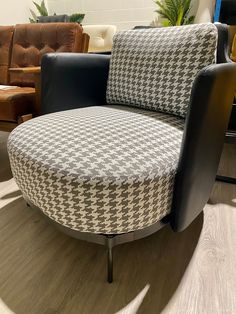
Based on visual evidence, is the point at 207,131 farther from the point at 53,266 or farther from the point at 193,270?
the point at 53,266

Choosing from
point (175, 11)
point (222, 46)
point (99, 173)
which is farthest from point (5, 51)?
point (175, 11)

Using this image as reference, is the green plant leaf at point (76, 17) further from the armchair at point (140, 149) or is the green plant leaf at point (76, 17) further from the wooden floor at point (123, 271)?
the wooden floor at point (123, 271)

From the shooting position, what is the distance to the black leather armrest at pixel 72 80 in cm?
110

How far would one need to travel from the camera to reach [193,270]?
0.81 meters

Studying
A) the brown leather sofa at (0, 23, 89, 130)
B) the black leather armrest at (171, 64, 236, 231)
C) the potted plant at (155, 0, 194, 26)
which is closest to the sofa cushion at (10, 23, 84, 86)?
the brown leather sofa at (0, 23, 89, 130)

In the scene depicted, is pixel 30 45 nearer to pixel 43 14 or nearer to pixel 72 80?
pixel 72 80

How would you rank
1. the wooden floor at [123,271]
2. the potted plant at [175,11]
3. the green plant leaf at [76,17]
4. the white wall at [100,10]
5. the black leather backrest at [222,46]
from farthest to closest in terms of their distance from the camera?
the green plant leaf at [76,17]
the white wall at [100,10]
the potted plant at [175,11]
the black leather backrest at [222,46]
the wooden floor at [123,271]

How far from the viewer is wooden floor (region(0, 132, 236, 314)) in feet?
2.33

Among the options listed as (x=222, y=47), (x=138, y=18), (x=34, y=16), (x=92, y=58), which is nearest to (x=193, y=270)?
(x=222, y=47)

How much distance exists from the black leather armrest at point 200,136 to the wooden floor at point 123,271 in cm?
18

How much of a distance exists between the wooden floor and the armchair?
10cm

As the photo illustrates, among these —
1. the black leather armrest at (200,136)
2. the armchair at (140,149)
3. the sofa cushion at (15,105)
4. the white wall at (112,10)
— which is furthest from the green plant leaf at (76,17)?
the black leather armrest at (200,136)

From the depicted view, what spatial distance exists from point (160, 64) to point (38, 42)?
40.9 inches

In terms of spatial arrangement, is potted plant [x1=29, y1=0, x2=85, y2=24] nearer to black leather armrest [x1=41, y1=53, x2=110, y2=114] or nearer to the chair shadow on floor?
black leather armrest [x1=41, y1=53, x2=110, y2=114]
